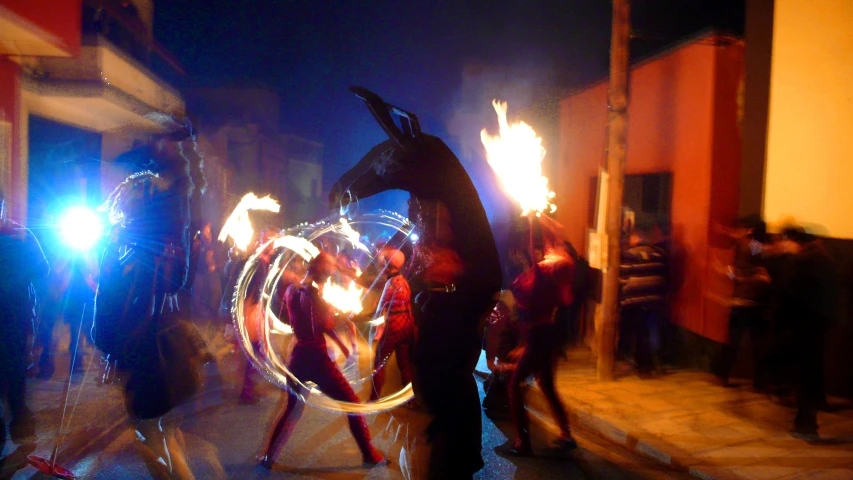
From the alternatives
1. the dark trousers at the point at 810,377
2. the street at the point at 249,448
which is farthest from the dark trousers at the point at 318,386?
the dark trousers at the point at 810,377

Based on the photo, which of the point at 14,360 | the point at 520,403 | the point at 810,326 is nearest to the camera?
the point at 14,360

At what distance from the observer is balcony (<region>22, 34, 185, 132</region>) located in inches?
437

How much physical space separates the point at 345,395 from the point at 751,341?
531 centimetres

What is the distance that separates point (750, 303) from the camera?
22.9ft

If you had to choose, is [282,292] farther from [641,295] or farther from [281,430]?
[641,295]

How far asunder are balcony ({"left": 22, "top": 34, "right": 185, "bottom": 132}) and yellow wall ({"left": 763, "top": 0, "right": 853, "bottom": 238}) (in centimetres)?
975

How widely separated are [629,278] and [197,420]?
5927 mm

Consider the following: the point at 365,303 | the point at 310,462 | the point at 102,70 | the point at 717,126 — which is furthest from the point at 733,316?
the point at 102,70

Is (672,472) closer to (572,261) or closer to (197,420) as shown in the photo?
(572,261)

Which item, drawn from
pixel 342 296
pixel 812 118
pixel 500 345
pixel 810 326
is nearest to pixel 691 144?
pixel 812 118

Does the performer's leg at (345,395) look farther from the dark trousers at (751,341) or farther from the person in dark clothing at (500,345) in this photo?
the dark trousers at (751,341)

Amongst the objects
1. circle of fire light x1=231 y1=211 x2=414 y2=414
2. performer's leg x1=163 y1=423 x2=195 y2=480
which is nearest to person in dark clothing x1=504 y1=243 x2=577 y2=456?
circle of fire light x1=231 y1=211 x2=414 y2=414

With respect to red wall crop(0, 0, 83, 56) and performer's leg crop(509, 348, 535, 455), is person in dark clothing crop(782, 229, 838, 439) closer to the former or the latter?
performer's leg crop(509, 348, 535, 455)

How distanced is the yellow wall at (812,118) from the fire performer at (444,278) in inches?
246
